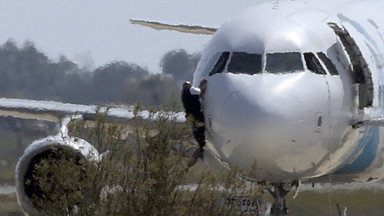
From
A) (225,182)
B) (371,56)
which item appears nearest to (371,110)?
(371,56)

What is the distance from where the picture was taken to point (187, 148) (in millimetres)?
14625

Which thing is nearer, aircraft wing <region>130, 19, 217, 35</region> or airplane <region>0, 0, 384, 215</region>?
airplane <region>0, 0, 384, 215</region>

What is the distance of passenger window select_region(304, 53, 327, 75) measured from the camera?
47.6 feet

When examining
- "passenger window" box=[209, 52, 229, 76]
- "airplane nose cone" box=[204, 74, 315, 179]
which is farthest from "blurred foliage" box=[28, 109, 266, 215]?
"passenger window" box=[209, 52, 229, 76]

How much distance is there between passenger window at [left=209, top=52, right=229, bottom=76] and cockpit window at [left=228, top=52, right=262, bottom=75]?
A: 10 cm

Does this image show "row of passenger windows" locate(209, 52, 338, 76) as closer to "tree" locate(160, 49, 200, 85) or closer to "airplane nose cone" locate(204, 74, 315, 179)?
"airplane nose cone" locate(204, 74, 315, 179)

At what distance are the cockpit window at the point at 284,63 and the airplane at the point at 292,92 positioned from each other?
0.04 ft

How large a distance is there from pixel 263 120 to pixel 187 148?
1424 millimetres

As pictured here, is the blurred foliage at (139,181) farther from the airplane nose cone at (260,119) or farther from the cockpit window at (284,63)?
the cockpit window at (284,63)

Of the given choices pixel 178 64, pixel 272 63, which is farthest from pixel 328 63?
pixel 178 64

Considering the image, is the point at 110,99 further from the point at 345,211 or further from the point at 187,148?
the point at 187,148

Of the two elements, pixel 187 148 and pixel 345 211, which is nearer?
pixel 187 148

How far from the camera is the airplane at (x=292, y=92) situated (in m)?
13.7

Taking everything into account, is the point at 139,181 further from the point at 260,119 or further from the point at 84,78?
the point at 84,78
